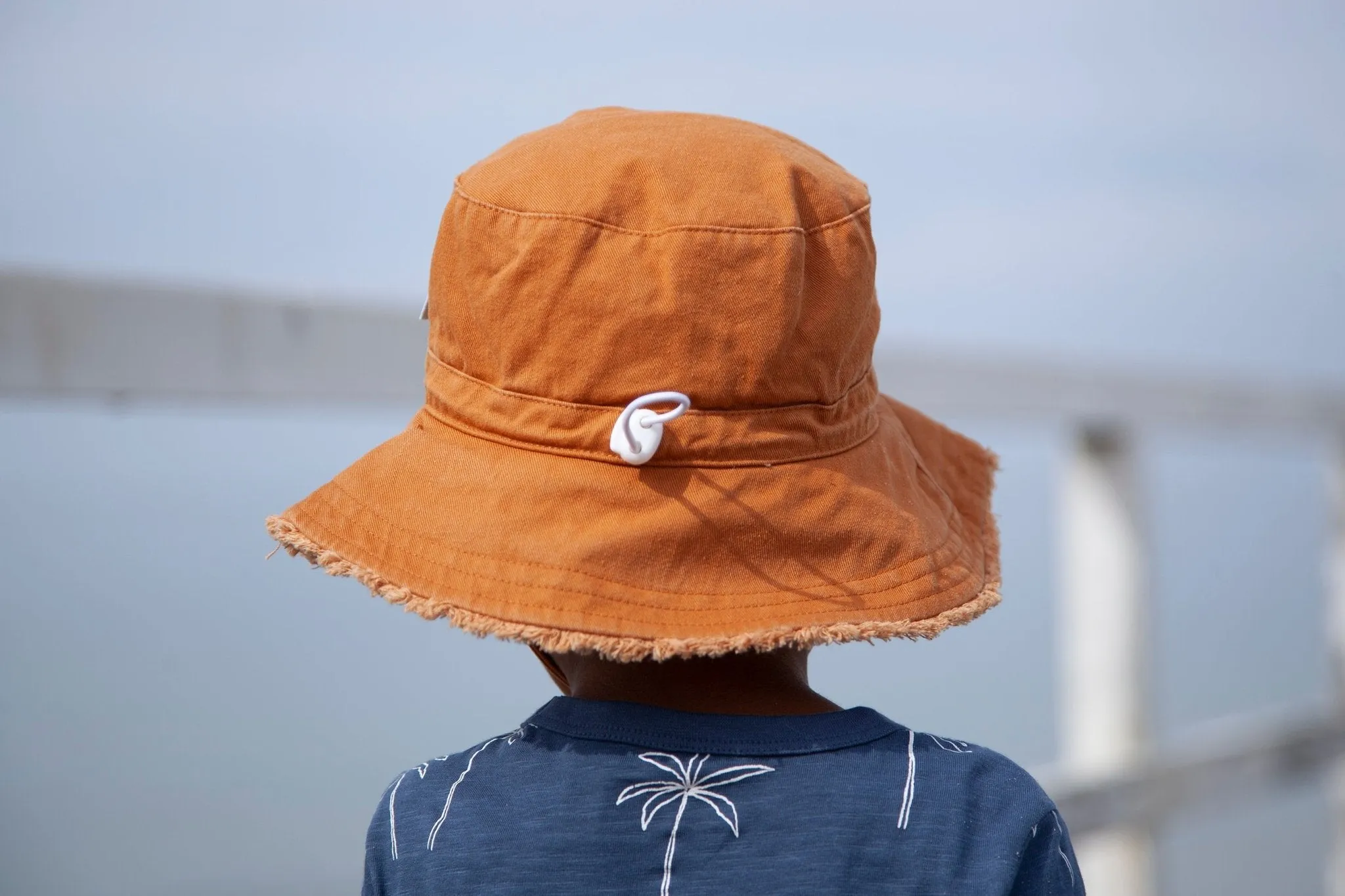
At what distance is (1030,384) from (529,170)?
1.54 meters

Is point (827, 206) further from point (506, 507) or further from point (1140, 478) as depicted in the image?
point (1140, 478)

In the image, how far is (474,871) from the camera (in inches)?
Result: 33.5

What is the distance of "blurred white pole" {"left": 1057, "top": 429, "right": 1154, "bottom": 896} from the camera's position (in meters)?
2.49

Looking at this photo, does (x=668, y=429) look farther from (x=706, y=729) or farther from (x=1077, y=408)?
(x=1077, y=408)

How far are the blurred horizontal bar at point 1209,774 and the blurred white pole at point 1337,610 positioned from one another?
1.02 feet

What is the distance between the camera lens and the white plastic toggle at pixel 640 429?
842 mm

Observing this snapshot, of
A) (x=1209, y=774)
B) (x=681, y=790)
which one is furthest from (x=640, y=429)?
(x=1209, y=774)

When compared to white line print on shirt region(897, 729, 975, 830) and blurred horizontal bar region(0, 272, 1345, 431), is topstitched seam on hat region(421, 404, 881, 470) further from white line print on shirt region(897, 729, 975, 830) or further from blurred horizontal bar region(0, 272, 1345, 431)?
blurred horizontal bar region(0, 272, 1345, 431)

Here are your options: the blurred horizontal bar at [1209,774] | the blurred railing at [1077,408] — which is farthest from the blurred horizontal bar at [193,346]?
the blurred horizontal bar at [1209,774]

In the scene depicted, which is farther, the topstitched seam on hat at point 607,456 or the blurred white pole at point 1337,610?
the blurred white pole at point 1337,610

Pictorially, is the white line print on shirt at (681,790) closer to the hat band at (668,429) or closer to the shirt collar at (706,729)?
the shirt collar at (706,729)

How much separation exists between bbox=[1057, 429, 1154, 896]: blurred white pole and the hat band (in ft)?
5.72

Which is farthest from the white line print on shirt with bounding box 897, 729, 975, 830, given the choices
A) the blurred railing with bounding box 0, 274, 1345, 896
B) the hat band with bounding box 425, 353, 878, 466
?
the blurred railing with bounding box 0, 274, 1345, 896

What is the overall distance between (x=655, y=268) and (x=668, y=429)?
0.36 ft
